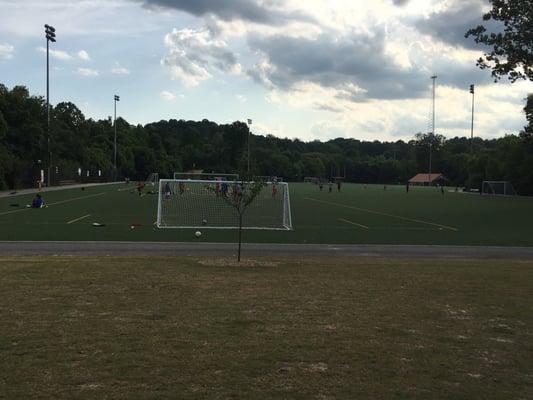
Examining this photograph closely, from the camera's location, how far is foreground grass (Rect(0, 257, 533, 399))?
4.67 m

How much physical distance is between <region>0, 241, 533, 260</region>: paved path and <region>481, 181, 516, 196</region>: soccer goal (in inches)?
2121

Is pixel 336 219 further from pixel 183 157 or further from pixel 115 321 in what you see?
pixel 183 157

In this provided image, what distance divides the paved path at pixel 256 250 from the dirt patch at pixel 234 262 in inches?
61.8

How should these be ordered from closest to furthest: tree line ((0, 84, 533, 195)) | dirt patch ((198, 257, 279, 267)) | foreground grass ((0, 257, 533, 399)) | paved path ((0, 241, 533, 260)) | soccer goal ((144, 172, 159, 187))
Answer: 1. foreground grass ((0, 257, 533, 399))
2. dirt patch ((198, 257, 279, 267))
3. paved path ((0, 241, 533, 260))
4. tree line ((0, 84, 533, 195))
5. soccer goal ((144, 172, 159, 187))

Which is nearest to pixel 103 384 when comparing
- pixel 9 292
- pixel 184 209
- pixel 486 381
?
pixel 486 381

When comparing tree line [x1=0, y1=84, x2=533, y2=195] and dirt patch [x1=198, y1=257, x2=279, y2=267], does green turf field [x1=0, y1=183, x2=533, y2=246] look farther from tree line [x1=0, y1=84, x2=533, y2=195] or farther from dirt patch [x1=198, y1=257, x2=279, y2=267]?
dirt patch [x1=198, y1=257, x2=279, y2=267]

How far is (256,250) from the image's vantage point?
1502 centimetres

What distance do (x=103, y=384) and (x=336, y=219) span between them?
2284cm

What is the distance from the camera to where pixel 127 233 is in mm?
18750

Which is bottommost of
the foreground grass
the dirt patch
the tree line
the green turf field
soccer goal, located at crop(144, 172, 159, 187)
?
the green turf field

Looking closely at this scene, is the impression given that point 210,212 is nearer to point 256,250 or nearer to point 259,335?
point 256,250

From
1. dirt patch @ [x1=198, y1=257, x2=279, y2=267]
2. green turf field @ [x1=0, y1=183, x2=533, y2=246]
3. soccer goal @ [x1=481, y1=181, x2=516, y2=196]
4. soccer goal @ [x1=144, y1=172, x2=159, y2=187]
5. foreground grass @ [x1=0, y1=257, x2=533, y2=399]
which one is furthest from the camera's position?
soccer goal @ [x1=144, y1=172, x2=159, y2=187]

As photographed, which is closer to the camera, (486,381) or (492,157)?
(486,381)

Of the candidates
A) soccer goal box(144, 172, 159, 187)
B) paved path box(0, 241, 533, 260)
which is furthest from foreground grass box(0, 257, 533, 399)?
soccer goal box(144, 172, 159, 187)
